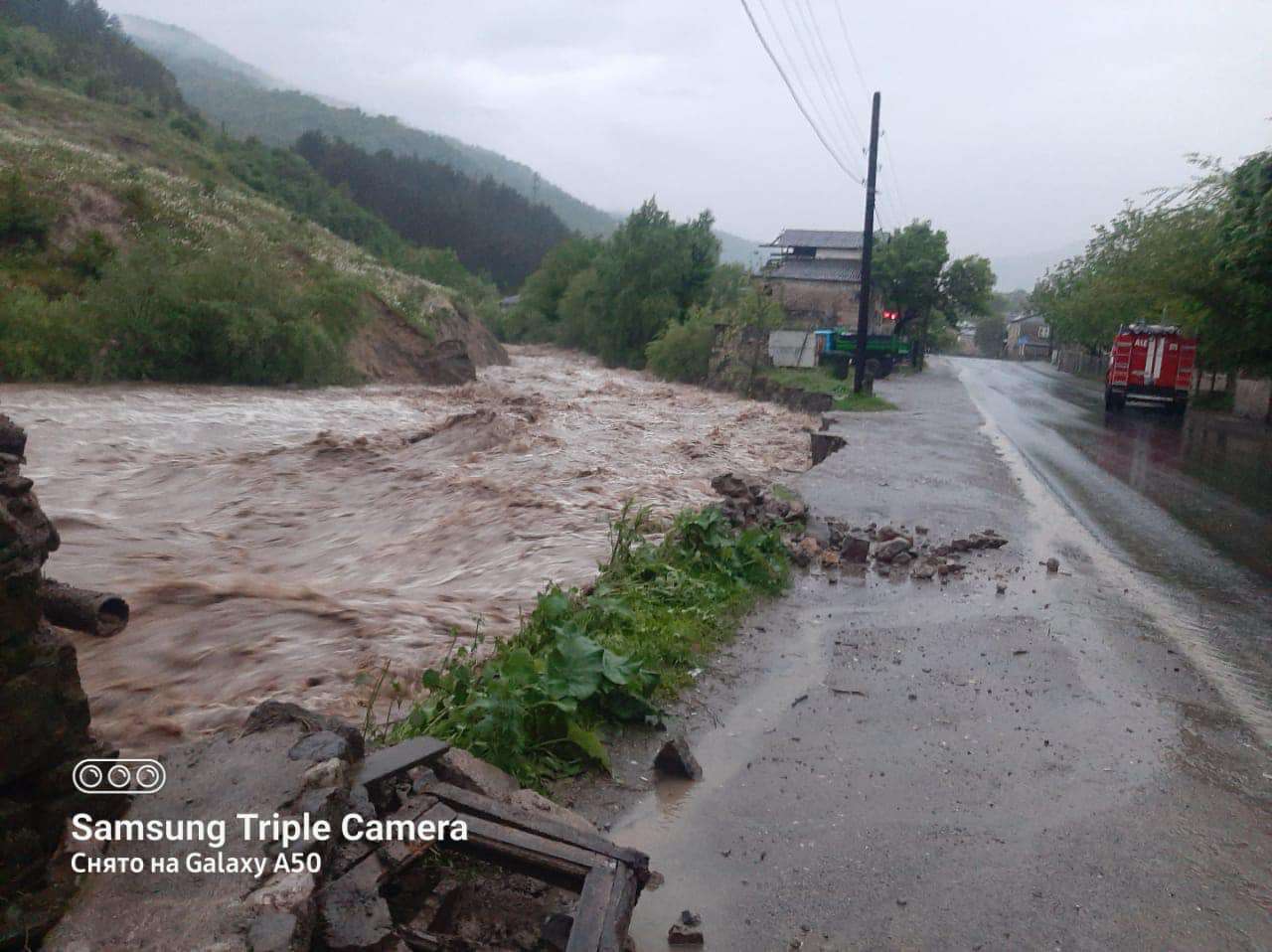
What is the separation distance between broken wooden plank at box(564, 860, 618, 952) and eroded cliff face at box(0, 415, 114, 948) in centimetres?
136

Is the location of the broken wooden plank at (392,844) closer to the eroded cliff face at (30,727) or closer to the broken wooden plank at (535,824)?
the broken wooden plank at (535,824)

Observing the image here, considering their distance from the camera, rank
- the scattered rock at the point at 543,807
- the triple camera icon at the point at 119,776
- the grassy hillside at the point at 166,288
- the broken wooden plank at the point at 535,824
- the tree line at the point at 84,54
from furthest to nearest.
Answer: the tree line at the point at 84,54
the grassy hillside at the point at 166,288
the scattered rock at the point at 543,807
the broken wooden plank at the point at 535,824
the triple camera icon at the point at 119,776

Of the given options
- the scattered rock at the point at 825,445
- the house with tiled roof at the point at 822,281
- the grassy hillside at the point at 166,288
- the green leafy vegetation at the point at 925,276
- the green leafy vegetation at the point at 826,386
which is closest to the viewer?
the scattered rock at the point at 825,445

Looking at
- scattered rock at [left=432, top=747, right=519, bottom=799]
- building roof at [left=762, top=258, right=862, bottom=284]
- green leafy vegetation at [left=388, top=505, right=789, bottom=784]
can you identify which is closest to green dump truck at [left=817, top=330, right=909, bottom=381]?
building roof at [left=762, top=258, right=862, bottom=284]

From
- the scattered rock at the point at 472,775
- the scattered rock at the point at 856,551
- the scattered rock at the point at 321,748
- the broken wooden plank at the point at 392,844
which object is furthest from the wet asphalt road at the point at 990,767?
the scattered rock at the point at 321,748

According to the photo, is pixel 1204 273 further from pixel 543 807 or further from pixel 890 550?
pixel 543 807

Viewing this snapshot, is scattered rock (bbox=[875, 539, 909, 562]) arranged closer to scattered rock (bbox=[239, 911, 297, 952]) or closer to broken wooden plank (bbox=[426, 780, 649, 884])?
broken wooden plank (bbox=[426, 780, 649, 884])

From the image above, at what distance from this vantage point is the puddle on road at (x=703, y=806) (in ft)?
11.0

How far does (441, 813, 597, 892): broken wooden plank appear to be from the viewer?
9.72ft

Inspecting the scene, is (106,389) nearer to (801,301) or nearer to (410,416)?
(410,416)

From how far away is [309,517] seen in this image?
10.5 metres

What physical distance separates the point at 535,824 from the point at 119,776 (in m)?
1.28

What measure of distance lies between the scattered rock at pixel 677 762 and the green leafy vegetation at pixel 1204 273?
16158 mm

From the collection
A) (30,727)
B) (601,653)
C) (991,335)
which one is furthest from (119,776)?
(991,335)
